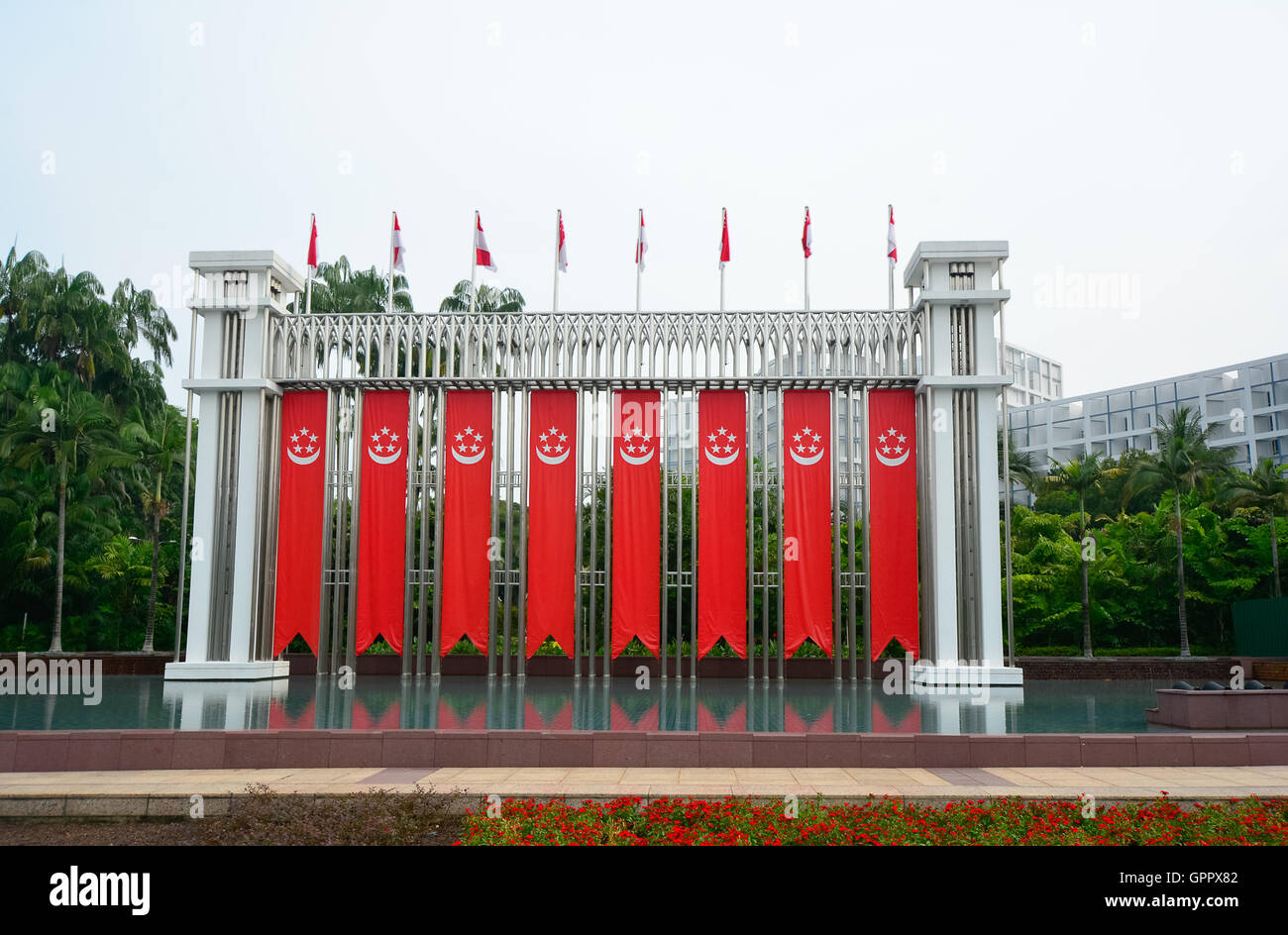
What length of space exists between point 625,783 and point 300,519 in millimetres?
15076

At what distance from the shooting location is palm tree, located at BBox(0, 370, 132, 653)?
92.2ft

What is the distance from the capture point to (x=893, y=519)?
21.9m

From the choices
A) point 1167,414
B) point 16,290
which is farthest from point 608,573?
point 1167,414

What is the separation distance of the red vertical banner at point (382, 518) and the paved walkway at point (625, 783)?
12012 millimetres

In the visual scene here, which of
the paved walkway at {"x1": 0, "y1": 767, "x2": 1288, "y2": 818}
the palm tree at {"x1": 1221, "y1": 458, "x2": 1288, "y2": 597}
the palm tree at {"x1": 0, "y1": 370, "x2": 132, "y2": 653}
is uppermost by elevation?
the palm tree at {"x1": 0, "y1": 370, "x2": 132, "y2": 653}

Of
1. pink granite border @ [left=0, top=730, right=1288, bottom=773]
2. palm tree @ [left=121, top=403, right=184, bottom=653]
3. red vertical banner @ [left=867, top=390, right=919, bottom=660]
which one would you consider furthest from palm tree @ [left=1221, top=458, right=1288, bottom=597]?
palm tree @ [left=121, top=403, right=184, bottom=653]

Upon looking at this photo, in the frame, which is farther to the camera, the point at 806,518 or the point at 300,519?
the point at 300,519

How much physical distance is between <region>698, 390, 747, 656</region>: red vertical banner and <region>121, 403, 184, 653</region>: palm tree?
14.9 metres

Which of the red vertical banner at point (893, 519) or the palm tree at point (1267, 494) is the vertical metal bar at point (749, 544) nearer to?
the red vertical banner at point (893, 519)

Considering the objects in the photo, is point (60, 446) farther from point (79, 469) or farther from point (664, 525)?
point (664, 525)

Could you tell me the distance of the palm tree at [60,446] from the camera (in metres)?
28.1

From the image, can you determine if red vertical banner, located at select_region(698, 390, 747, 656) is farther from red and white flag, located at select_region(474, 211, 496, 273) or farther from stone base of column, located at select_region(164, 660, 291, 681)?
stone base of column, located at select_region(164, 660, 291, 681)
